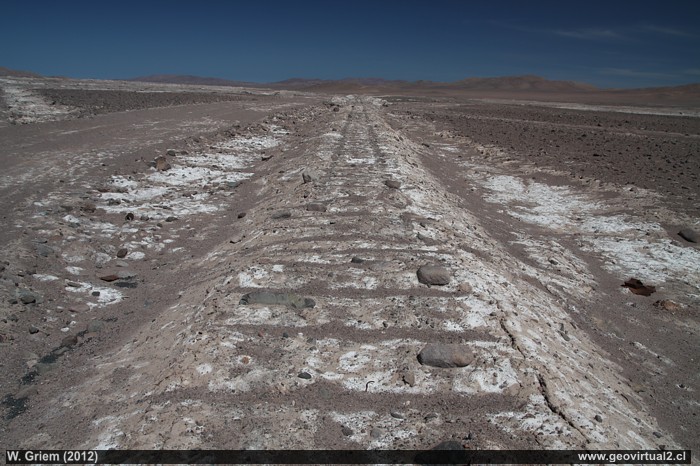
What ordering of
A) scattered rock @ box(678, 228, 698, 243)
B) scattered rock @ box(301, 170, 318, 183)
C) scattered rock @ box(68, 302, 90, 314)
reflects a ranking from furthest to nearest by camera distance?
scattered rock @ box(301, 170, 318, 183), scattered rock @ box(678, 228, 698, 243), scattered rock @ box(68, 302, 90, 314)

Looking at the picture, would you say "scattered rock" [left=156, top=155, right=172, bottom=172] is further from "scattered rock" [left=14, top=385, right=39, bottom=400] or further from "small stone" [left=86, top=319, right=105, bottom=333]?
"scattered rock" [left=14, top=385, right=39, bottom=400]

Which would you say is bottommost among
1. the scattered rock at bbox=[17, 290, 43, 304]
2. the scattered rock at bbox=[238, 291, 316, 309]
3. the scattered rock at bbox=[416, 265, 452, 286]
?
the scattered rock at bbox=[17, 290, 43, 304]

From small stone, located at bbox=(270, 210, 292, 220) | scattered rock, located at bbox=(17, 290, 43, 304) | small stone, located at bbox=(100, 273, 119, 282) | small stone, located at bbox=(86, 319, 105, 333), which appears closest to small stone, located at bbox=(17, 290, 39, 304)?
scattered rock, located at bbox=(17, 290, 43, 304)

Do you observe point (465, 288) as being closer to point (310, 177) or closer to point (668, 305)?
point (668, 305)

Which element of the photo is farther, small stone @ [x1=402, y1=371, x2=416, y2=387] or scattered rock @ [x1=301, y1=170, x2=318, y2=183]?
scattered rock @ [x1=301, y1=170, x2=318, y2=183]

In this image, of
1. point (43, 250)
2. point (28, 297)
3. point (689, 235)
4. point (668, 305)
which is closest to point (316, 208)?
point (43, 250)

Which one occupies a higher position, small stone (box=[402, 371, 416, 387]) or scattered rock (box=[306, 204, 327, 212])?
scattered rock (box=[306, 204, 327, 212])

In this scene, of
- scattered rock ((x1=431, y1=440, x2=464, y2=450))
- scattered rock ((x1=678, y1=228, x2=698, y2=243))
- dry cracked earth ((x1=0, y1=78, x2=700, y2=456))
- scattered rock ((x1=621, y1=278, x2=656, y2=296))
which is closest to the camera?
scattered rock ((x1=431, y1=440, x2=464, y2=450))

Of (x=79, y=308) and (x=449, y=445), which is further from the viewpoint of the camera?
(x=79, y=308)
